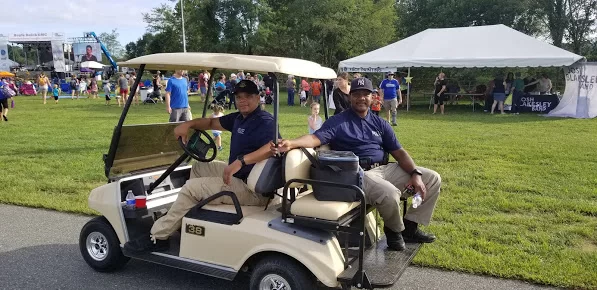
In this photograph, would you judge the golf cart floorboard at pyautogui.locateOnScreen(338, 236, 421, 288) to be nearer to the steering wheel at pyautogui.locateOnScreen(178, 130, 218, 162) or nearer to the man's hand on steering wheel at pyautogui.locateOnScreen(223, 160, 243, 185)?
the man's hand on steering wheel at pyautogui.locateOnScreen(223, 160, 243, 185)

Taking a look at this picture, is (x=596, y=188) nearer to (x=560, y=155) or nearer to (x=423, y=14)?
(x=560, y=155)

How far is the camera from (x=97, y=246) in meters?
4.08

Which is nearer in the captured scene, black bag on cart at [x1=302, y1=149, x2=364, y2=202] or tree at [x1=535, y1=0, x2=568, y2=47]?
black bag on cart at [x1=302, y1=149, x2=364, y2=202]

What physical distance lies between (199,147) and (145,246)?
3.04 feet

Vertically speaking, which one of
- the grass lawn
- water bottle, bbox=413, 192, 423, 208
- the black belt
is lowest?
the grass lawn

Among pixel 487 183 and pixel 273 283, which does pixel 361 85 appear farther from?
pixel 487 183

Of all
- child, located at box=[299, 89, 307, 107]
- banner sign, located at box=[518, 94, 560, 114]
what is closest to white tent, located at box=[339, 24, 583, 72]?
banner sign, located at box=[518, 94, 560, 114]

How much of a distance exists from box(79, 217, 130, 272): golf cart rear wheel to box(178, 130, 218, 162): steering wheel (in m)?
0.90

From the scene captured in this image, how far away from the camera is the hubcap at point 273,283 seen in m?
3.17

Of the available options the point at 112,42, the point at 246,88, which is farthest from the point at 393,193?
the point at 112,42

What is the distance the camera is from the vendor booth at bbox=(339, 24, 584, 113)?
16719 millimetres

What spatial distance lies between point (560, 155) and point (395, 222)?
20.9 feet

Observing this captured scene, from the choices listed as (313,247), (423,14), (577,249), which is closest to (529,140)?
(577,249)

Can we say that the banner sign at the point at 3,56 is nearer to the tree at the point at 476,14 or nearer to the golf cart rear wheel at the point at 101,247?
the tree at the point at 476,14
